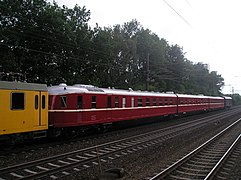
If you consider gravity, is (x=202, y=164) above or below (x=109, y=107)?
below

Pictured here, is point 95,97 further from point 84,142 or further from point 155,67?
point 155,67

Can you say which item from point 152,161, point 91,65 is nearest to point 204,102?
point 91,65

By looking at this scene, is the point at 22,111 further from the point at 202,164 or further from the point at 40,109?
the point at 202,164

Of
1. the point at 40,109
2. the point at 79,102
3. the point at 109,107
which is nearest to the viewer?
the point at 40,109

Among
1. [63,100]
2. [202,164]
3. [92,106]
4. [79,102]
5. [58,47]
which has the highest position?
[58,47]

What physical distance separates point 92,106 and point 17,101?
5.44 meters

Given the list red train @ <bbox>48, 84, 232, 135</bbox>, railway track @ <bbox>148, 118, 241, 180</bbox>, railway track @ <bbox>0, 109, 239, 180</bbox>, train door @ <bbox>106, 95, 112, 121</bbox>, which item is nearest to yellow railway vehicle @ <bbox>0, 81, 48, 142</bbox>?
red train @ <bbox>48, 84, 232, 135</bbox>

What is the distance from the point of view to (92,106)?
17172 mm

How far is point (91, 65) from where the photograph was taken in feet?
106

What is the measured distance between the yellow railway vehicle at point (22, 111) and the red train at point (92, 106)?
1.53 m

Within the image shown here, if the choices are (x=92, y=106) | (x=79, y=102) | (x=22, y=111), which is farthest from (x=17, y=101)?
(x=92, y=106)

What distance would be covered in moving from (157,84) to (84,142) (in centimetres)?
4063

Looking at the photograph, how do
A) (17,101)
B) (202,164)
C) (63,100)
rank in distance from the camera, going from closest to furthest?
(202,164), (17,101), (63,100)

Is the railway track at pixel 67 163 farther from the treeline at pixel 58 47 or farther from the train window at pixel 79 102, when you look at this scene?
the treeline at pixel 58 47
